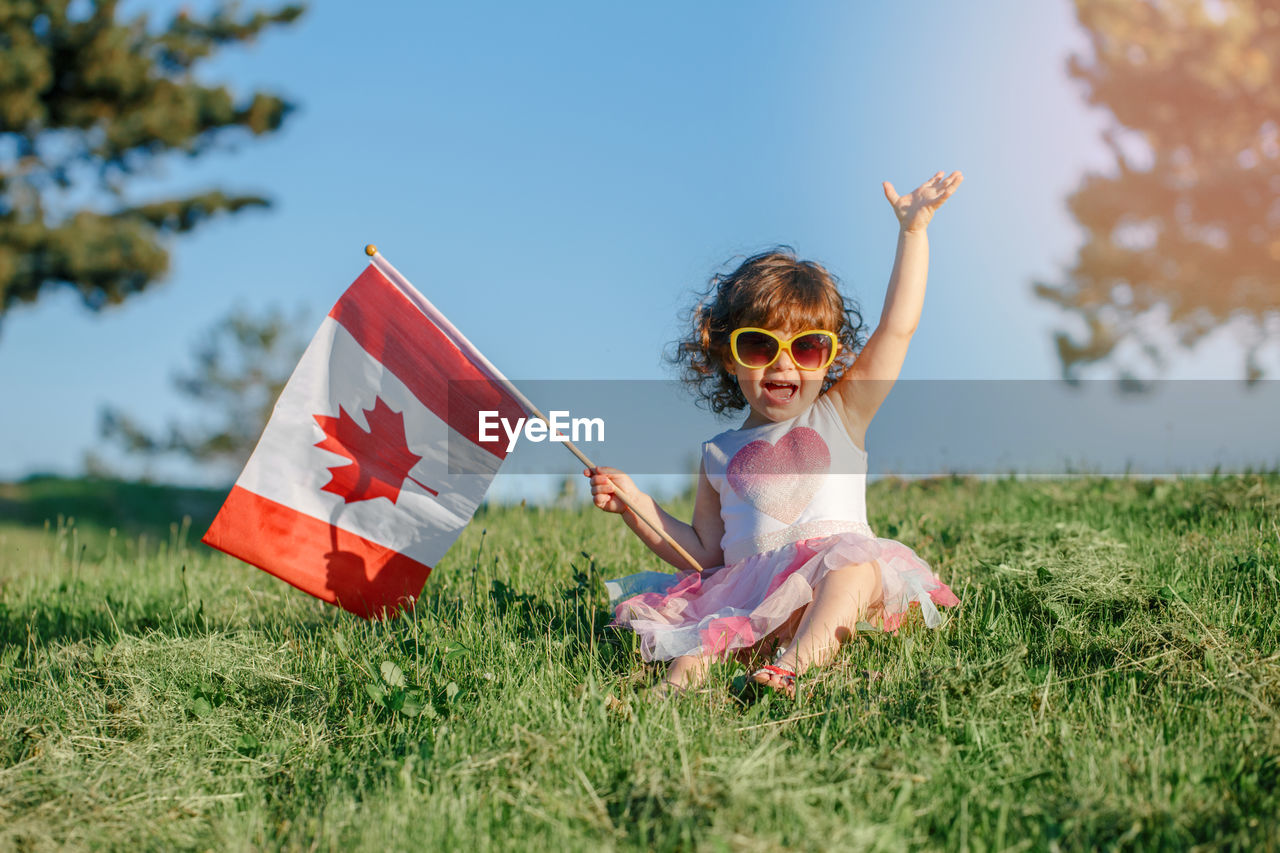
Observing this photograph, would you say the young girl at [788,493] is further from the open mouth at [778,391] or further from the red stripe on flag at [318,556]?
the red stripe on flag at [318,556]

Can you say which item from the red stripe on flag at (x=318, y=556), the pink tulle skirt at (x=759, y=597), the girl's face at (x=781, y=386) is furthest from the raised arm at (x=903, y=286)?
the red stripe on flag at (x=318, y=556)

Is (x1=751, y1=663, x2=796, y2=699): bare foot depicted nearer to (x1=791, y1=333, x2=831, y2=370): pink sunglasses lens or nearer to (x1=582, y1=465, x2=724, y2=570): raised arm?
(x1=582, y1=465, x2=724, y2=570): raised arm

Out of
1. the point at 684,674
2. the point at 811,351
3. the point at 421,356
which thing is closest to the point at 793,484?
the point at 811,351

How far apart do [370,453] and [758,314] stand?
166cm

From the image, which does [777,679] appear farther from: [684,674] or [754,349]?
[754,349]

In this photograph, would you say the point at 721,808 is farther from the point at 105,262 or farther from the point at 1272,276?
the point at 1272,276

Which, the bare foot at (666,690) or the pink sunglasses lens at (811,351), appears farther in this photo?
the pink sunglasses lens at (811,351)

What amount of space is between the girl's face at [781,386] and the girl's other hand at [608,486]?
58 cm

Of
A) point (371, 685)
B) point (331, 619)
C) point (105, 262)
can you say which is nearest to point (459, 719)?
point (371, 685)

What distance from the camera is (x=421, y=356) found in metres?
4.24

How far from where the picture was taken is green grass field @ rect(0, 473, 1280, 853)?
7.95 feet

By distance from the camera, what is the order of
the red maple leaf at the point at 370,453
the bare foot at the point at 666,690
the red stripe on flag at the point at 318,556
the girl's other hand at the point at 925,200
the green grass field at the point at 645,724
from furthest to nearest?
the red maple leaf at the point at 370,453 < the red stripe on flag at the point at 318,556 < the girl's other hand at the point at 925,200 < the bare foot at the point at 666,690 < the green grass field at the point at 645,724

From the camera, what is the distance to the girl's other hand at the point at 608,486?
397 cm

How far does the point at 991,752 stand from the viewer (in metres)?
2.74
